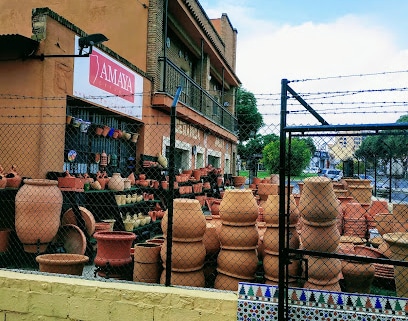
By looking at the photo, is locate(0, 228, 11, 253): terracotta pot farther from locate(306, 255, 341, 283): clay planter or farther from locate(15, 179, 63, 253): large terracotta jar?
locate(306, 255, 341, 283): clay planter

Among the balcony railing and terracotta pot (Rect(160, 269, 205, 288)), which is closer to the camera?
terracotta pot (Rect(160, 269, 205, 288))

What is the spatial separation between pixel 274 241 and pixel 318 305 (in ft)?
2.19

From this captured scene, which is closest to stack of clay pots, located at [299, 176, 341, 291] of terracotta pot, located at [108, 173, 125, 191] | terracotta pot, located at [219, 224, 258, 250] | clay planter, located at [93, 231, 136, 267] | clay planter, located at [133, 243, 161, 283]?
terracotta pot, located at [219, 224, 258, 250]

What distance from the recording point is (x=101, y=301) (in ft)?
10.0

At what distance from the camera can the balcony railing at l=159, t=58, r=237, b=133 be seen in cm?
1030

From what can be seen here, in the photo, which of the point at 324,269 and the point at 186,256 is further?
the point at 186,256

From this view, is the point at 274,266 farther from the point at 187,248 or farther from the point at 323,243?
the point at 187,248

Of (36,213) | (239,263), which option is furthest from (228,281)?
(36,213)

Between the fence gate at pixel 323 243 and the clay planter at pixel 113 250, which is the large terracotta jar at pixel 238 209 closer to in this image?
the fence gate at pixel 323 243

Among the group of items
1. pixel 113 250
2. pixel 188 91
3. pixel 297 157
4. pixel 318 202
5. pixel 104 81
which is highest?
pixel 188 91

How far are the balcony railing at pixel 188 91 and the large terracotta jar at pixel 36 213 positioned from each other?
18.4 ft

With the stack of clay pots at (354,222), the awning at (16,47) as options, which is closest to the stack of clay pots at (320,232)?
the stack of clay pots at (354,222)

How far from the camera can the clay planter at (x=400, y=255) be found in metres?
3.06

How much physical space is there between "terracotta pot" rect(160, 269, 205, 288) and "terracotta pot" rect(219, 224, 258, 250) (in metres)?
0.38
